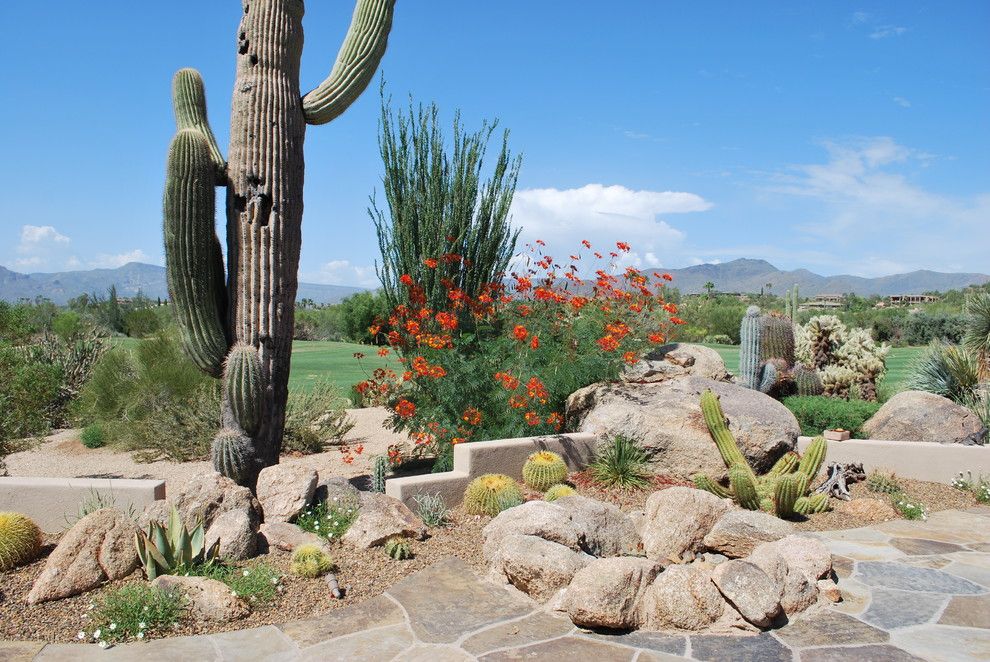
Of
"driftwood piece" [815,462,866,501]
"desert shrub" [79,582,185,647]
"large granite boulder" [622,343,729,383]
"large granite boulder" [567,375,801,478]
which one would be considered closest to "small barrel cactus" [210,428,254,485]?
"desert shrub" [79,582,185,647]

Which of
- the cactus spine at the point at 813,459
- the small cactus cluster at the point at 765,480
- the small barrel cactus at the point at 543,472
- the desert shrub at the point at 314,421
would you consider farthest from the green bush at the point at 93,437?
the cactus spine at the point at 813,459

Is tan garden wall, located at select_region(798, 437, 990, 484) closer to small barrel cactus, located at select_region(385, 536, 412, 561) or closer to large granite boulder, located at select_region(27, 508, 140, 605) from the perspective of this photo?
small barrel cactus, located at select_region(385, 536, 412, 561)

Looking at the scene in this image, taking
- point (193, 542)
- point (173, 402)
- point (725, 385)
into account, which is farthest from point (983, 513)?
point (173, 402)

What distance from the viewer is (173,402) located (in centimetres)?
1068

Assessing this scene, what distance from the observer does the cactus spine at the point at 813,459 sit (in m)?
7.58

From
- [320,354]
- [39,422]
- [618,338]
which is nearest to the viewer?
[618,338]

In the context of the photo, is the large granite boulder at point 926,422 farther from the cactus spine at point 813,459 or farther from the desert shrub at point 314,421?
the desert shrub at point 314,421

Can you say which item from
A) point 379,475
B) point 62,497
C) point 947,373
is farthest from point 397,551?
point 947,373

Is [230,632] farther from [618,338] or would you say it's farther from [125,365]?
[125,365]

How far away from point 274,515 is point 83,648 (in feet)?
6.56

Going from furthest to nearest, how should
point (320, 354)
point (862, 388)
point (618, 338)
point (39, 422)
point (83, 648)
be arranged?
point (320, 354), point (862, 388), point (39, 422), point (618, 338), point (83, 648)

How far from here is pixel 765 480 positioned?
776 cm

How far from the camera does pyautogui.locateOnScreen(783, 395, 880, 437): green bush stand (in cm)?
1062

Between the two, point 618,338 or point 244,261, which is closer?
point 244,261
